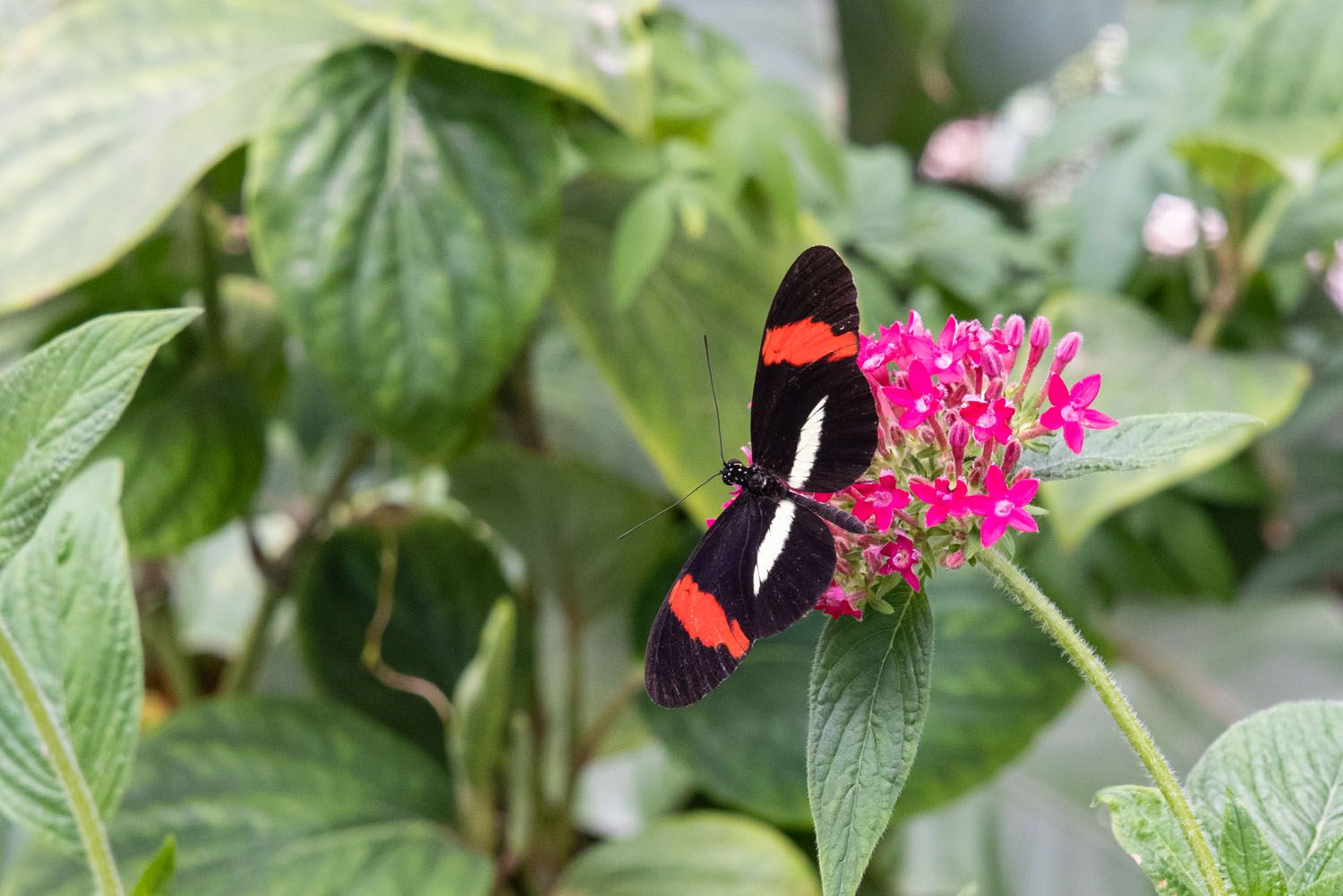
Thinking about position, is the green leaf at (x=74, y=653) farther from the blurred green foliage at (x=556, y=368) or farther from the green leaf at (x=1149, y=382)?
the green leaf at (x=1149, y=382)

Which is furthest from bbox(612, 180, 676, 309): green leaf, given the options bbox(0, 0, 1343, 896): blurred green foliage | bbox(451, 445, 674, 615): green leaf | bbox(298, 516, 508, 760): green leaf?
bbox(298, 516, 508, 760): green leaf

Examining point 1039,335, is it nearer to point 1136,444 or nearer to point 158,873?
point 1136,444

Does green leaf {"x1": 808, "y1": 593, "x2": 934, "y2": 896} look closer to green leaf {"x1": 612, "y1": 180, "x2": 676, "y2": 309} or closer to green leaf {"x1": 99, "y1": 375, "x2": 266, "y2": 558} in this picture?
green leaf {"x1": 612, "y1": 180, "x2": 676, "y2": 309}

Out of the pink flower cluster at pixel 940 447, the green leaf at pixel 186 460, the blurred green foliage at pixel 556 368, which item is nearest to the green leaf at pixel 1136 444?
the pink flower cluster at pixel 940 447

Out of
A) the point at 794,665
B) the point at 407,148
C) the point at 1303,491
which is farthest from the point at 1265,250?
the point at 407,148

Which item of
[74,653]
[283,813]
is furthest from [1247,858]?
[283,813]

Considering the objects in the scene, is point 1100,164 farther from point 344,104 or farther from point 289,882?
point 289,882
